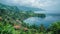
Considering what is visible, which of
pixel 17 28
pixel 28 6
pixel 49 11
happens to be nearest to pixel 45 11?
pixel 49 11

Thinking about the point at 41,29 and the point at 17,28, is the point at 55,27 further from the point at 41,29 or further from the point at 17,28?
the point at 17,28

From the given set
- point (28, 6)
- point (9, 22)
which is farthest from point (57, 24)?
point (9, 22)

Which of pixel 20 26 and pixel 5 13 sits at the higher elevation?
pixel 5 13

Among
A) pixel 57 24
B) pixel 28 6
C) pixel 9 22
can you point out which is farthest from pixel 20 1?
pixel 57 24

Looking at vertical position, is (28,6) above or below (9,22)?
above

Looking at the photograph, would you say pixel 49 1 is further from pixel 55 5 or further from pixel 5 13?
pixel 5 13

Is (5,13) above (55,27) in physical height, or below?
above

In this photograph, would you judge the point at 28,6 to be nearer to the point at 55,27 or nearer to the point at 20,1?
the point at 20,1
